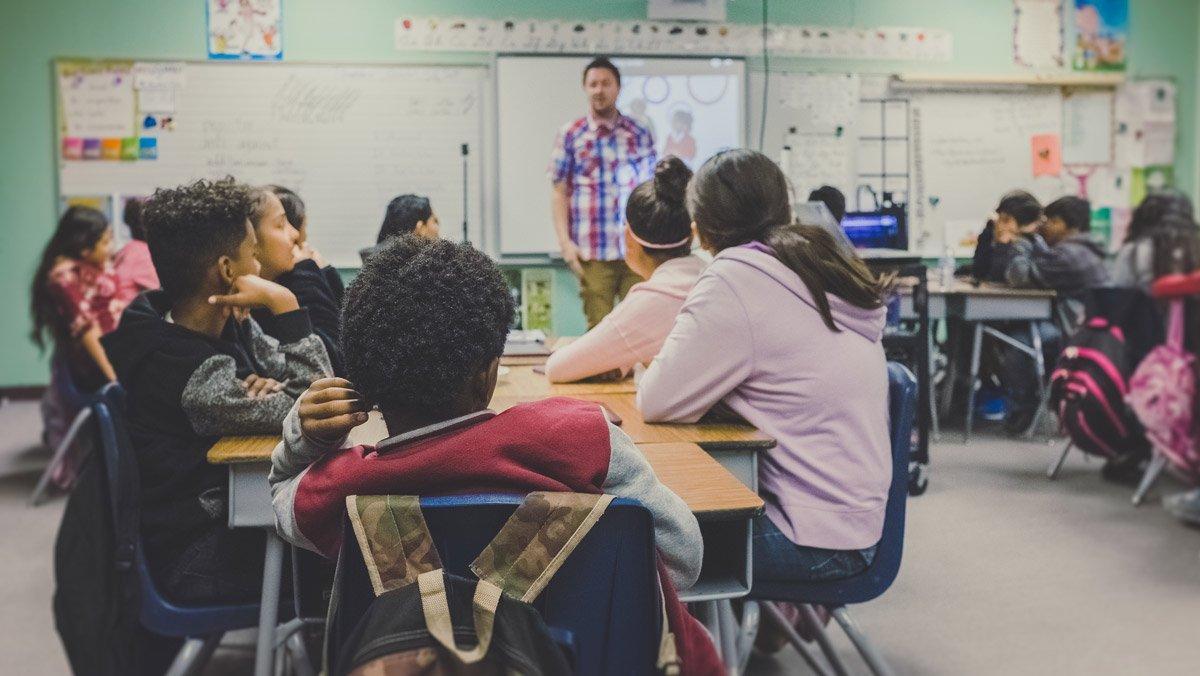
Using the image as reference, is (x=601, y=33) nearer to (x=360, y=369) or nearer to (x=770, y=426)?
(x=770, y=426)

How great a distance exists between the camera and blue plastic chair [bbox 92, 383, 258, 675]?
1801mm

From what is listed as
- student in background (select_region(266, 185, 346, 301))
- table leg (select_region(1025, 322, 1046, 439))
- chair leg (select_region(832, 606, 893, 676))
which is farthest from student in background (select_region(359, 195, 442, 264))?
table leg (select_region(1025, 322, 1046, 439))

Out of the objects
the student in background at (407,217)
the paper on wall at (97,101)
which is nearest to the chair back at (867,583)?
the student in background at (407,217)

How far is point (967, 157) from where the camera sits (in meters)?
6.98

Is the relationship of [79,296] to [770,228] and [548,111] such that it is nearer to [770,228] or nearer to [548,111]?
[548,111]

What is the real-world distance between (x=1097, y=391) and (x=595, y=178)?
2.47m

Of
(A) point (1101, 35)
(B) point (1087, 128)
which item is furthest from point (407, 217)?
(A) point (1101, 35)

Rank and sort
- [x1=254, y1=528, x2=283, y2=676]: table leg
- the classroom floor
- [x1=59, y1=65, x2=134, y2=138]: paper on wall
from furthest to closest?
1. [x1=59, y1=65, x2=134, y2=138]: paper on wall
2. the classroom floor
3. [x1=254, y1=528, x2=283, y2=676]: table leg

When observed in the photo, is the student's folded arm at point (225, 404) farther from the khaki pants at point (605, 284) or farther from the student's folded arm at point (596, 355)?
the khaki pants at point (605, 284)

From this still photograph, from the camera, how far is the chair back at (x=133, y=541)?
5.91ft

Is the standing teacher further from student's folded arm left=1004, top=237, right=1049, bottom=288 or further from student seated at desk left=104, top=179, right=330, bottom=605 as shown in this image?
student seated at desk left=104, top=179, right=330, bottom=605

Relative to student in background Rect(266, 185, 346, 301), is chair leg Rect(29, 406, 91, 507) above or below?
below

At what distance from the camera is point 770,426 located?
6.45 ft

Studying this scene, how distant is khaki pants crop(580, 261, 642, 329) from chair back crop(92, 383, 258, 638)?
132 inches
